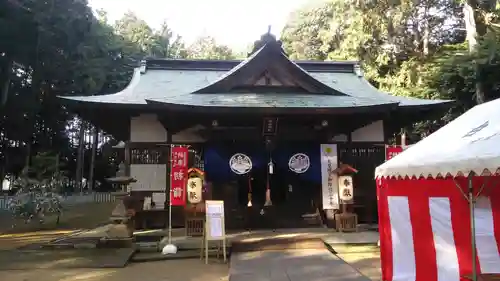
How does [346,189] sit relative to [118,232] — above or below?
above

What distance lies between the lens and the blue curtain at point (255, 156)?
1009 cm

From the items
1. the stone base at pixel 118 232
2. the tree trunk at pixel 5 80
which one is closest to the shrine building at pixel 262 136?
the stone base at pixel 118 232

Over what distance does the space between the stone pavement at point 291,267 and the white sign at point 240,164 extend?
2444 millimetres

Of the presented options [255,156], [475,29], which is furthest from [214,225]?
[475,29]

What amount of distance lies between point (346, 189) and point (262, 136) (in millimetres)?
2589

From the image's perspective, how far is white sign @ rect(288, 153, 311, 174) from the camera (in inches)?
398

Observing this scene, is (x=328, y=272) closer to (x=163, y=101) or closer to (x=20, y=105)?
(x=163, y=101)

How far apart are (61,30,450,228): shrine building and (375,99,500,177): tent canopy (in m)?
4.95

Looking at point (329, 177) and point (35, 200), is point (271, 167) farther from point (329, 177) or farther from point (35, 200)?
point (35, 200)

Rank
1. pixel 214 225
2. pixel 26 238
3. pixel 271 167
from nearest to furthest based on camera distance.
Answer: pixel 214 225
pixel 271 167
pixel 26 238

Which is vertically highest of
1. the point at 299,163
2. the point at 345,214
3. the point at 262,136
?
the point at 262,136

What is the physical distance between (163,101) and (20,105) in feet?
51.5

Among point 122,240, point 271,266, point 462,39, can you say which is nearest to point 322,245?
point 271,266

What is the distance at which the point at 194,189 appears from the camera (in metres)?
8.77
